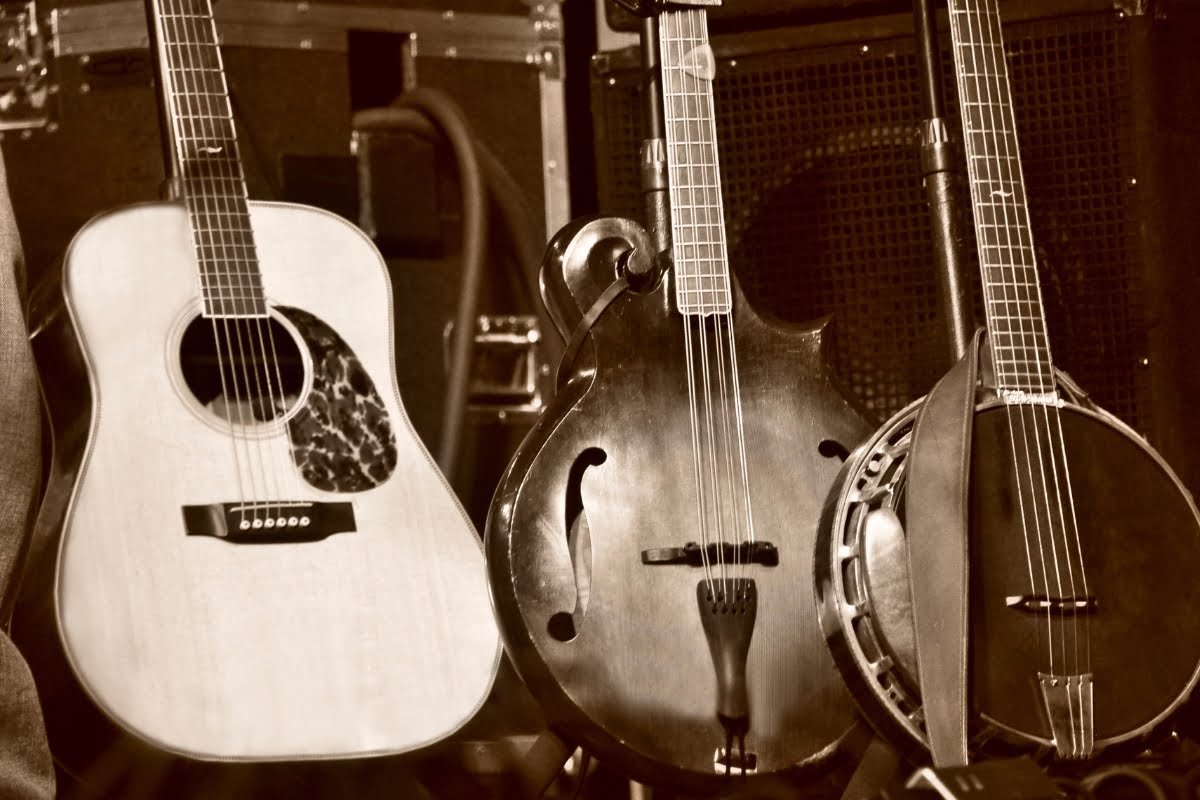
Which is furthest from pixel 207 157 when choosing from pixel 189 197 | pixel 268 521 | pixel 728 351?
pixel 728 351

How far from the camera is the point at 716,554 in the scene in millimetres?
1603

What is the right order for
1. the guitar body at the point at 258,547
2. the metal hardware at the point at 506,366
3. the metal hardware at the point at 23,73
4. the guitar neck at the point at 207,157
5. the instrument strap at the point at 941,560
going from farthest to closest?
the metal hardware at the point at 506,366, the metal hardware at the point at 23,73, the guitar neck at the point at 207,157, the guitar body at the point at 258,547, the instrument strap at the point at 941,560

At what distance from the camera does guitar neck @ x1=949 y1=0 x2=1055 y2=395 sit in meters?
1.61

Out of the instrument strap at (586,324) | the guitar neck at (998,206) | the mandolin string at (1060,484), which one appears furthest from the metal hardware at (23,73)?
the mandolin string at (1060,484)

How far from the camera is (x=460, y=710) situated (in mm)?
1626

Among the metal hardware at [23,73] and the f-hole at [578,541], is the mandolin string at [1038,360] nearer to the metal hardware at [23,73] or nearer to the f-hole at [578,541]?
the f-hole at [578,541]

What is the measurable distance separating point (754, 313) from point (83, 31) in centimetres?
110

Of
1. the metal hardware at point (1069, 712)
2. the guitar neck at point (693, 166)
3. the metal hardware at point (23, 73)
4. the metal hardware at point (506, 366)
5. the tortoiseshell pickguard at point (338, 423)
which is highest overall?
the metal hardware at point (23, 73)

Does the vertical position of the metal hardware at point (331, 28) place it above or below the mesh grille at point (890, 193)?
above

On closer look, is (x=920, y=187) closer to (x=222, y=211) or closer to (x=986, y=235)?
(x=986, y=235)

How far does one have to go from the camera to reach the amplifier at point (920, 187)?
1929 mm

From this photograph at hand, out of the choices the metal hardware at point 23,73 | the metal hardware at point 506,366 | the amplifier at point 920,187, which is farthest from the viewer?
the metal hardware at point 506,366

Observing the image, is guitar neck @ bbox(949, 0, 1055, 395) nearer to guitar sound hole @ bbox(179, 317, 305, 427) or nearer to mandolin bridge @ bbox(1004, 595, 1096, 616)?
mandolin bridge @ bbox(1004, 595, 1096, 616)

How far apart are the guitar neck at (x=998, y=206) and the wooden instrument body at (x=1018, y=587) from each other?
0.29ft
